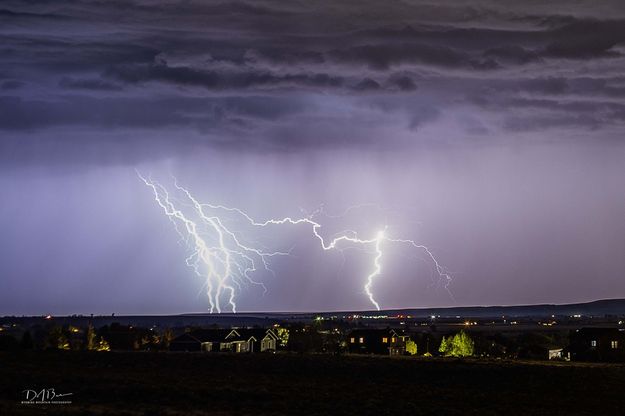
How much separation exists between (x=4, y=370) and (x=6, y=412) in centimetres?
1989

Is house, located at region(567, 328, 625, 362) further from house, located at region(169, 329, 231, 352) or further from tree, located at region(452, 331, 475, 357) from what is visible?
house, located at region(169, 329, 231, 352)

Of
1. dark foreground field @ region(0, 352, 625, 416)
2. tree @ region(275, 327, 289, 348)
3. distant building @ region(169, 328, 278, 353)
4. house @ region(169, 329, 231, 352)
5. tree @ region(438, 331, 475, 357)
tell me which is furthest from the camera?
tree @ region(275, 327, 289, 348)

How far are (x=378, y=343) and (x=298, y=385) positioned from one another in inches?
2273

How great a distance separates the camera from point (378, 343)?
4432 inches

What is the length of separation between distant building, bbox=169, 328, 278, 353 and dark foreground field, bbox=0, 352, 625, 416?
78.5 feet

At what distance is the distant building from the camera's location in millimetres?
100688

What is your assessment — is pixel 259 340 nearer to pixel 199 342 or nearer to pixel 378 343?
pixel 199 342

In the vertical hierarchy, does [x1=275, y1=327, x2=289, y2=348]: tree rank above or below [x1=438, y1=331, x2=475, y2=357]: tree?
above

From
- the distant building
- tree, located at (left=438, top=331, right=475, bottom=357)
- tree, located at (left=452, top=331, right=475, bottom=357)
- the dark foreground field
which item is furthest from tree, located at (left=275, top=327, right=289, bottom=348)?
the dark foreground field

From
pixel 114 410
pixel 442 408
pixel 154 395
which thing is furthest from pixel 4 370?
pixel 442 408

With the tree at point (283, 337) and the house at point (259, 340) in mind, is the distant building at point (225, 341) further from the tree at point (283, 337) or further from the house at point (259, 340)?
the tree at point (283, 337)

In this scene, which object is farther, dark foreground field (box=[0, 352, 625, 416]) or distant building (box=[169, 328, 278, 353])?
distant building (box=[169, 328, 278, 353])

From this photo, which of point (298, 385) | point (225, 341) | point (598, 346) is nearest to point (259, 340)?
point (225, 341)

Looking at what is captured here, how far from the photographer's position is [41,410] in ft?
125
